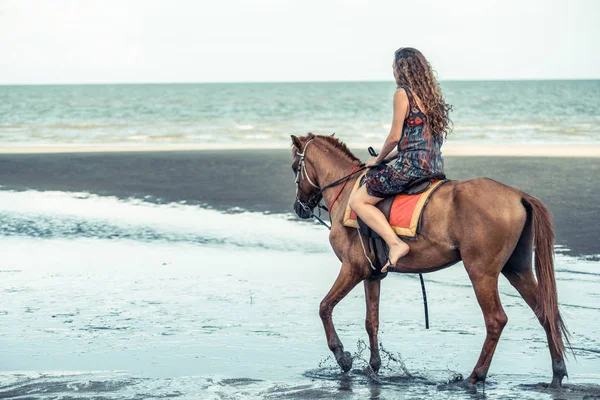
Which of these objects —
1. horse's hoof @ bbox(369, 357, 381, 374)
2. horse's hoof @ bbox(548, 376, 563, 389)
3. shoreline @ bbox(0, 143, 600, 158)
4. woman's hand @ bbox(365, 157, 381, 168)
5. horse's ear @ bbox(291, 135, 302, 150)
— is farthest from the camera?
shoreline @ bbox(0, 143, 600, 158)

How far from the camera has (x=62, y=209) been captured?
53.1ft

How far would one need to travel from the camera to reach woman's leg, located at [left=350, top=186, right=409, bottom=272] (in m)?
6.57

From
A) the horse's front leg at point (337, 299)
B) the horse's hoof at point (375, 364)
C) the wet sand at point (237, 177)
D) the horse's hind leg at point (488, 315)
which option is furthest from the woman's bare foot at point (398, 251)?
the wet sand at point (237, 177)

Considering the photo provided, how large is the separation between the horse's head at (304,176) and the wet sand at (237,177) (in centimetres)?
537

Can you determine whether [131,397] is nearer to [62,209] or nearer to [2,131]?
[62,209]

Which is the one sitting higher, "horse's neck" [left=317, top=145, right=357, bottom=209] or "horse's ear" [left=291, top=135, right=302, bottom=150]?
"horse's ear" [left=291, top=135, right=302, bottom=150]

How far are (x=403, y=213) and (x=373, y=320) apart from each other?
100cm

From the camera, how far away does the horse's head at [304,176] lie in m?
7.53

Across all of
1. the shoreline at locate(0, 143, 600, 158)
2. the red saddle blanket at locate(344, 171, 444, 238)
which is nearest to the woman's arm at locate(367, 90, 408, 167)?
the red saddle blanket at locate(344, 171, 444, 238)

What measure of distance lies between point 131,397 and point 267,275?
4.37 metres

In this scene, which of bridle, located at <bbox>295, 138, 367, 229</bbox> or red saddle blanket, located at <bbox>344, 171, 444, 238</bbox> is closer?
red saddle blanket, located at <bbox>344, 171, 444, 238</bbox>

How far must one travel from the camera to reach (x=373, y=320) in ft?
23.2

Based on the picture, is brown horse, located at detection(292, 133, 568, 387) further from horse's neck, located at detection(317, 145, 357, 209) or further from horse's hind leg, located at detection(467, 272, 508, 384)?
horse's neck, located at detection(317, 145, 357, 209)

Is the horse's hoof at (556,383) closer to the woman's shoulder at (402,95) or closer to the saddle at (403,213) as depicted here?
the saddle at (403,213)
